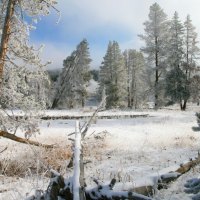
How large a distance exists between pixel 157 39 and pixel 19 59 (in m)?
38.1

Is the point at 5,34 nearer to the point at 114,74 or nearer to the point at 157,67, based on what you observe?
the point at 157,67

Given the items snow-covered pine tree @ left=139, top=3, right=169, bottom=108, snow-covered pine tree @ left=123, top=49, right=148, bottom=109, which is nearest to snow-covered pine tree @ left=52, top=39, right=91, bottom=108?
snow-covered pine tree @ left=139, top=3, right=169, bottom=108

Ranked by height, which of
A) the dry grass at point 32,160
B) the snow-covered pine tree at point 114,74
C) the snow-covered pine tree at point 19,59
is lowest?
the dry grass at point 32,160

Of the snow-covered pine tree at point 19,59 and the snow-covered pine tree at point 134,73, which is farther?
the snow-covered pine tree at point 134,73

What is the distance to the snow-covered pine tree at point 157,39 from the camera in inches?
1854

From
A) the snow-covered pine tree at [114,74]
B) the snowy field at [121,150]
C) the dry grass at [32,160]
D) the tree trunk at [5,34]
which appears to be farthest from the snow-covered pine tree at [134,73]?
the tree trunk at [5,34]

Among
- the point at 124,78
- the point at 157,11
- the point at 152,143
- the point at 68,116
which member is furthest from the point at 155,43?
the point at 152,143

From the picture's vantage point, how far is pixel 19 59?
11352 mm

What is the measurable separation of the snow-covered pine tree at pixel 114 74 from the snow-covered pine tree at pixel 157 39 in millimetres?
10818

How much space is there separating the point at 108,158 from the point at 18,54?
483cm

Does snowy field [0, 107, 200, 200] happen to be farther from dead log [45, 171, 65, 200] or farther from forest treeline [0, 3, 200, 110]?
forest treeline [0, 3, 200, 110]

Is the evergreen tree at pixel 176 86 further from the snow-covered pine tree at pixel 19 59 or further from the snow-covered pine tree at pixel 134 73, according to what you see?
the snow-covered pine tree at pixel 19 59

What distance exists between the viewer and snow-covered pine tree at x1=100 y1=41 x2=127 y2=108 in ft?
190

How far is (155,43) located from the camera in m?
47.6
